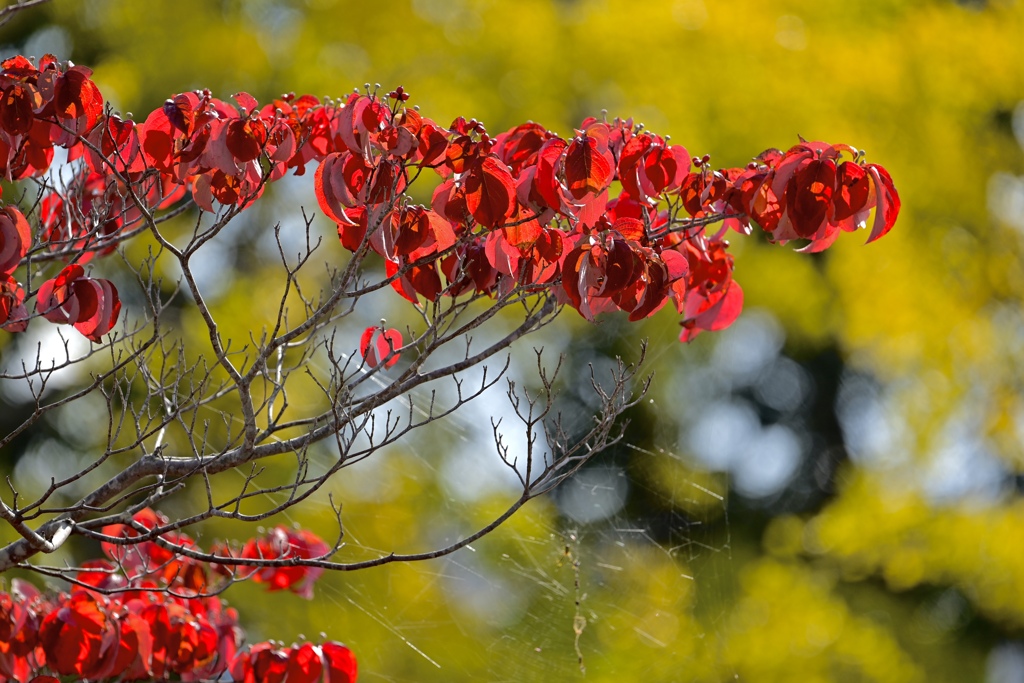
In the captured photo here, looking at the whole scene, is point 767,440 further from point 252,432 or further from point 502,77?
point 252,432

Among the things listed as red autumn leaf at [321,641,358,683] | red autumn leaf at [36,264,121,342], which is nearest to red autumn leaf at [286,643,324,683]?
red autumn leaf at [321,641,358,683]

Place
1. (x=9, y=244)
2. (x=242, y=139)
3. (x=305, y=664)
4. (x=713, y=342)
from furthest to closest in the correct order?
1. (x=713, y=342)
2. (x=305, y=664)
3. (x=242, y=139)
4. (x=9, y=244)

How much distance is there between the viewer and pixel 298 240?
4.17m

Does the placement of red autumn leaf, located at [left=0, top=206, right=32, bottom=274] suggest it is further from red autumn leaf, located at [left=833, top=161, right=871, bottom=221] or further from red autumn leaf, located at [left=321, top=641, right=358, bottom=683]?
red autumn leaf, located at [left=833, top=161, right=871, bottom=221]

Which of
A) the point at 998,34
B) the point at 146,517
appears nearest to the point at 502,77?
the point at 998,34

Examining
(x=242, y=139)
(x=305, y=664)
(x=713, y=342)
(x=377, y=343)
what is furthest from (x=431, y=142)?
(x=713, y=342)

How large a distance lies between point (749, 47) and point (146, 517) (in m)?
3.60

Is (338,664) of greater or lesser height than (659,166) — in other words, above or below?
below

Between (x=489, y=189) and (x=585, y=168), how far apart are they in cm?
12

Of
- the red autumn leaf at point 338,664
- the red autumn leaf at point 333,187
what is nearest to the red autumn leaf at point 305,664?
the red autumn leaf at point 338,664

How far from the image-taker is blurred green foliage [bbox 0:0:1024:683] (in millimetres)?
3219

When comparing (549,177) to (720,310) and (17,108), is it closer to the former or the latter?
(720,310)

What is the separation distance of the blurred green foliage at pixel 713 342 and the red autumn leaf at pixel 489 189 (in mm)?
1684

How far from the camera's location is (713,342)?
448cm
